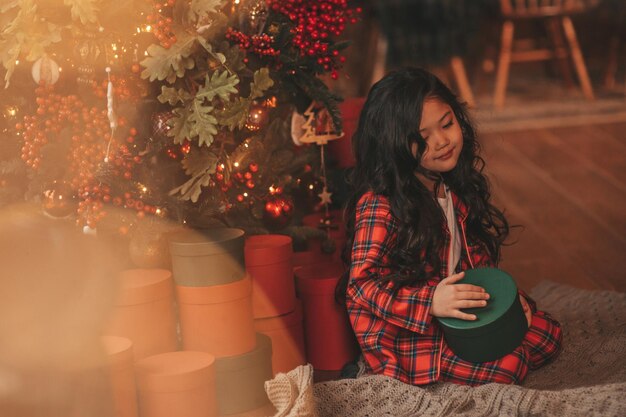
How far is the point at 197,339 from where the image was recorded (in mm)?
1908

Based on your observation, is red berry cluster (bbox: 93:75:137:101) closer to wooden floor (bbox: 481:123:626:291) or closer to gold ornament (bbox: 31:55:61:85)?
gold ornament (bbox: 31:55:61:85)

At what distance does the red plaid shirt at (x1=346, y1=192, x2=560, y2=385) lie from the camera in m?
1.89

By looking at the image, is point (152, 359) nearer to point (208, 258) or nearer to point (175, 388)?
point (175, 388)

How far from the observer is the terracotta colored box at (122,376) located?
1.71m

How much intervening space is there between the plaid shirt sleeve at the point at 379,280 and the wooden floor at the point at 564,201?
0.42m

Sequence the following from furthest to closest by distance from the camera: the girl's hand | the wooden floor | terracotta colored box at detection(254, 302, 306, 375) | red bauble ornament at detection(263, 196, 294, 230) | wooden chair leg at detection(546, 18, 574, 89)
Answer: wooden chair leg at detection(546, 18, 574, 89) → the wooden floor → red bauble ornament at detection(263, 196, 294, 230) → terracotta colored box at detection(254, 302, 306, 375) → the girl's hand

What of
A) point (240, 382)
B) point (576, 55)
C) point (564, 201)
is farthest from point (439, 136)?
point (576, 55)

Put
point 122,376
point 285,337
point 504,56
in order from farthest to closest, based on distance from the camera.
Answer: point 504,56 → point 285,337 → point 122,376

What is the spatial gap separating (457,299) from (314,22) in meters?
0.69

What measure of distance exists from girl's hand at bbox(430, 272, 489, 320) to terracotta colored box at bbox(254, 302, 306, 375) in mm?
369

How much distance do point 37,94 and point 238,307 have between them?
635 millimetres

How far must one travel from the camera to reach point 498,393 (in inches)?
71.0

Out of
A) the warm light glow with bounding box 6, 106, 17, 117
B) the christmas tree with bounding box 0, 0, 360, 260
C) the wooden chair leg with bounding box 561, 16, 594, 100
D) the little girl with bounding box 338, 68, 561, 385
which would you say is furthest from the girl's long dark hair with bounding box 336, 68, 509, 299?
the wooden chair leg with bounding box 561, 16, 594, 100

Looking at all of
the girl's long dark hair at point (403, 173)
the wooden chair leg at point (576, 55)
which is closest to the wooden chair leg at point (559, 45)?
the wooden chair leg at point (576, 55)
